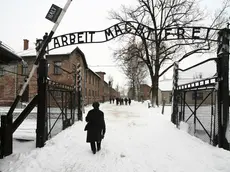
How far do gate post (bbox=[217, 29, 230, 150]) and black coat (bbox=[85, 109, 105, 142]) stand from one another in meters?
3.45

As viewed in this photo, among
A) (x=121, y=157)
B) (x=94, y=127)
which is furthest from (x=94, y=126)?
(x=121, y=157)

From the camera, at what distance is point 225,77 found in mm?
5805

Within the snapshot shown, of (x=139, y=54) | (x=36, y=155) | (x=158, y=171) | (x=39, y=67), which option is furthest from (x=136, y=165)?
(x=139, y=54)

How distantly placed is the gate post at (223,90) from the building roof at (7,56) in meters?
6.04

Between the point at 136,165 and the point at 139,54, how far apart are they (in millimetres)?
23535

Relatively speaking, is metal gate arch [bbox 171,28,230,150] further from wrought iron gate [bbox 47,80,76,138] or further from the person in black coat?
wrought iron gate [bbox 47,80,76,138]

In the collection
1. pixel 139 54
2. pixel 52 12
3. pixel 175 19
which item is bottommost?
pixel 52 12

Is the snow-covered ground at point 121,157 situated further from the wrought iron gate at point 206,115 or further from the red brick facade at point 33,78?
the red brick facade at point 33,78

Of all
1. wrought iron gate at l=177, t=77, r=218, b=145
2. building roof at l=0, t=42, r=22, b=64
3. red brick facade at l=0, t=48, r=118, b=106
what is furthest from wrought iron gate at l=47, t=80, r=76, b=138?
red brick facade at l=0, t=48, r=118, b=106

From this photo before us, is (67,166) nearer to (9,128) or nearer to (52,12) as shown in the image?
(9,128)

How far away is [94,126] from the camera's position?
18.8 ft

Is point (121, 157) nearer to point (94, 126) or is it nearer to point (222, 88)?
point (94, 126)

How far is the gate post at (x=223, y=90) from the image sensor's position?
5.68m

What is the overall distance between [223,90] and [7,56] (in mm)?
6355
